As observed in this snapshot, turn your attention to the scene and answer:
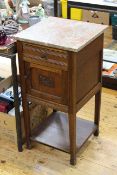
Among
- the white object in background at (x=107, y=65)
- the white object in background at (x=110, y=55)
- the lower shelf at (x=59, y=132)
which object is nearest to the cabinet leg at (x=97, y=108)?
the lower shelf at (x=59, y=132)

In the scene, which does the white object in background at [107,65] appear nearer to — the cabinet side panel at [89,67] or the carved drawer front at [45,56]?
the cabinet side panel at [89,67]

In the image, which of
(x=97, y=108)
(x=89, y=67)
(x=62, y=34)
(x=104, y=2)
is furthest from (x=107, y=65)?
(x=62, y=34)

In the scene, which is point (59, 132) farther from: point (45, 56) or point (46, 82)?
point (45, 56)

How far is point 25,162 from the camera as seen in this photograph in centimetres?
228

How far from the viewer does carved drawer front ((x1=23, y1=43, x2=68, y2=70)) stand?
1.88 m

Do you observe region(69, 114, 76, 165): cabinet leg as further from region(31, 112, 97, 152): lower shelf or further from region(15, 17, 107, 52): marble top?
region(15, 17, 107, 52): marble top

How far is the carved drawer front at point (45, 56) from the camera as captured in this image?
6.15 ft

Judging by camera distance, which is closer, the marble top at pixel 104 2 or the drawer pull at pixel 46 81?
the drawer pull at pixel 46 81

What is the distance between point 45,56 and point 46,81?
0.53ft

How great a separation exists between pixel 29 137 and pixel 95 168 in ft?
1.55

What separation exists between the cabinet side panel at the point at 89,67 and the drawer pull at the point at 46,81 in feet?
0.48

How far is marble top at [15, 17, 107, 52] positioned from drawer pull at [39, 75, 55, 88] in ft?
0.72

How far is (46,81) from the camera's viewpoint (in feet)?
6.63

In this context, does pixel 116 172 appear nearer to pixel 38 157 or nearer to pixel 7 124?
pixel 38 157
